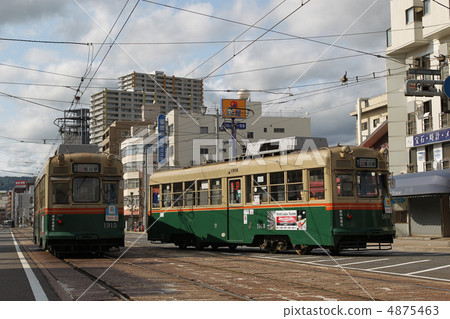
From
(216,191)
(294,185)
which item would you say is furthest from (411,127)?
(294,185)

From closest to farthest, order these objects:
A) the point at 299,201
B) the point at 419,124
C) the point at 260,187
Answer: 1. the point at 299,201
2. the point at 260,187
3. the point at 419,124

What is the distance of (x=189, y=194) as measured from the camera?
22781mm

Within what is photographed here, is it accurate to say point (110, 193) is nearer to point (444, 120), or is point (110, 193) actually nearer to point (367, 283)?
point (367, 283)

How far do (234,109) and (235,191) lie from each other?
93.4 feet

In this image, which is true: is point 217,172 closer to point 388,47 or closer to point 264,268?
point 264,268

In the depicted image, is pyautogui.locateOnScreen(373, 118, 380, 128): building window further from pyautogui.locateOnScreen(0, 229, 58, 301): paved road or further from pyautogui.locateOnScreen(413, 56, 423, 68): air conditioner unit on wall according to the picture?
pyautogui.locateOnScreen(0, 229, 58, 301): paved road

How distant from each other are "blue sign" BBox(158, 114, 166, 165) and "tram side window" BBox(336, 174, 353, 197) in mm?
56631

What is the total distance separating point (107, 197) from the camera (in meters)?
19.2

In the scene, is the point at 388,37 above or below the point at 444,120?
above

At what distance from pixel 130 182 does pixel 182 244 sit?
59624mm

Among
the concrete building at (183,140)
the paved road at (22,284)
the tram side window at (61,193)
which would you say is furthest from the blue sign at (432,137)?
the concrete building at (183,140)

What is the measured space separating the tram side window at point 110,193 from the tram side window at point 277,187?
16.3 ft

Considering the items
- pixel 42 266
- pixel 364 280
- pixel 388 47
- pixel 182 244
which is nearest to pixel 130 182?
pixel 388 47

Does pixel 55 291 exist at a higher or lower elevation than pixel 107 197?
lower
